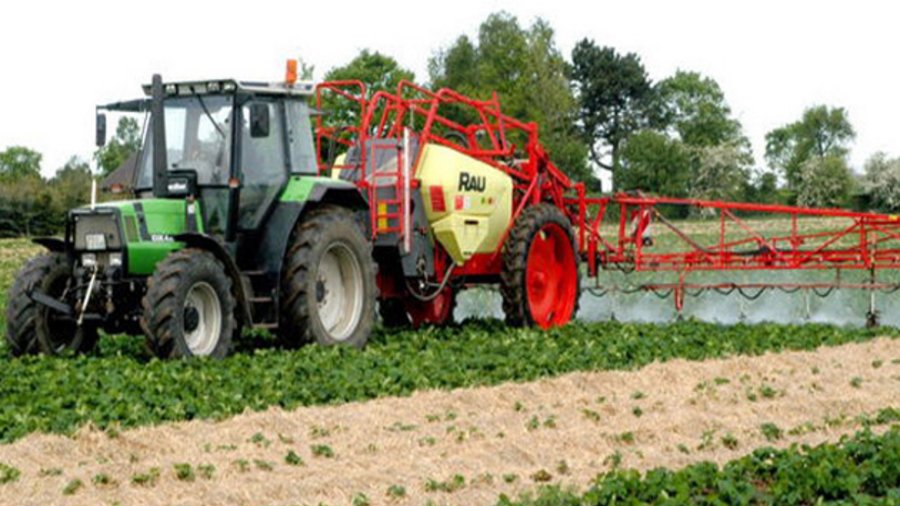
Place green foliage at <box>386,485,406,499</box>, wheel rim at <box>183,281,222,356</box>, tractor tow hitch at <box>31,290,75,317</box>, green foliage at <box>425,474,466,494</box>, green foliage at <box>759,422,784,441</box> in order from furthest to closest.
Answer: tractor tow hitch at <box>31,290,75,317</box>, wheel rim at <box>183,281,222,356</box>, green foliage at <box>759,422,784,441</box>, green foliage at <box>425,474,466,494</box>, green foliage at <box>386,485,406,499</box>

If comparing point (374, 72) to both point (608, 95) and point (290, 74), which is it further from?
point (290, 74)

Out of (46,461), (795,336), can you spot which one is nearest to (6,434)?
(46,461)

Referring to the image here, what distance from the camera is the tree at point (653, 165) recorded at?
6744cm

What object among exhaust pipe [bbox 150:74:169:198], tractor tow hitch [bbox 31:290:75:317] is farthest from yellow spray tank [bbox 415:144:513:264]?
tractor tow hitch [bbox 31:290:75:317]

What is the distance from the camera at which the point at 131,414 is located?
32.7 ft

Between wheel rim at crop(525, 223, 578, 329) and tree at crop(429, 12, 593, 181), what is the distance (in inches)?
1561

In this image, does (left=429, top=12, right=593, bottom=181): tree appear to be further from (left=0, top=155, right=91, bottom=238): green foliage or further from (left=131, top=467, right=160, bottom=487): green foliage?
(left=131, top=467, right=160, bottom=487): green foliage

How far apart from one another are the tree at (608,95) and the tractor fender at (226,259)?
6283 cm

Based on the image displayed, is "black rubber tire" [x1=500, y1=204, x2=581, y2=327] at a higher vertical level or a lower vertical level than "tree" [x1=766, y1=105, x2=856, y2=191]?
lower

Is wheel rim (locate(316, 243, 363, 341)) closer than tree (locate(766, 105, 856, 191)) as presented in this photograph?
Yes

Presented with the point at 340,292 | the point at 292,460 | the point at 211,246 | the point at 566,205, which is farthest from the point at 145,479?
the point at 566,205

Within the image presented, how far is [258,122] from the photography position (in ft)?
41.9

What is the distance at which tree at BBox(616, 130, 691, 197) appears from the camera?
6744 cm

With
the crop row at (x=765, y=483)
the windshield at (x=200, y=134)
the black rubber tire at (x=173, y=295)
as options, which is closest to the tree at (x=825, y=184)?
the windshield at (x=200, y=134)
